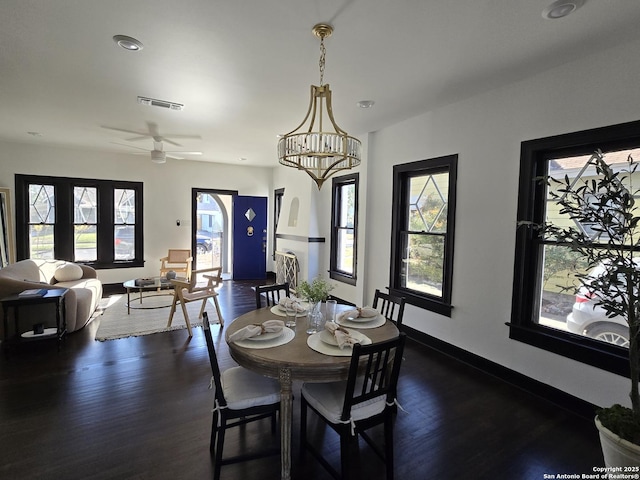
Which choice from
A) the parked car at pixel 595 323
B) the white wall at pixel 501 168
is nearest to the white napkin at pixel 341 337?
the parked car at pixel 595 323

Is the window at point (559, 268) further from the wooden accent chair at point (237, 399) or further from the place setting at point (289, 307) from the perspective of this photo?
the wooden accent chair at point (237, 399)

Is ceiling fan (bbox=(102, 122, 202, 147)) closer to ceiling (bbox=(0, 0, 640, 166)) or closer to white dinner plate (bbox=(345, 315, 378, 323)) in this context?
ceiling (bbox=(0, 0, 640, 166))

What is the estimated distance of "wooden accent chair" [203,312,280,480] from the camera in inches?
74.4

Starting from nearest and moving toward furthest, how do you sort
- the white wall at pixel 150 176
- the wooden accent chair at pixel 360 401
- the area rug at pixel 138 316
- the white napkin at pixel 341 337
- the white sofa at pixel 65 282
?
the wooden accent chair at pixel 360 401 → the white napkin at pixel 341 337 → the white sofa at pixel 65 282 → the area rug at pixel 138 316 → the white wall at pixel 150 176

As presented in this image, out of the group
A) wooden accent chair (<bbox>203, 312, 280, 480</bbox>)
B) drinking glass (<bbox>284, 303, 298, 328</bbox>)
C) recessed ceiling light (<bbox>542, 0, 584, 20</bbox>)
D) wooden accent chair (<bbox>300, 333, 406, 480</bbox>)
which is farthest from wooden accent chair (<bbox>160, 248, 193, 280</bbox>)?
recessed ceiling light (<bbox>542, 0, 584, 20</bbox>)

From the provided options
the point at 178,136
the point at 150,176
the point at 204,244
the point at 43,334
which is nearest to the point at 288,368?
the point at 43,334

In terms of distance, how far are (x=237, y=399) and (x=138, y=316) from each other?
372 cm

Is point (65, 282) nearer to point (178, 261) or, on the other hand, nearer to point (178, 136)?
point (178, 261)

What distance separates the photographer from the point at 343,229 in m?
5.77

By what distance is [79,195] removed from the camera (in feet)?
21.5

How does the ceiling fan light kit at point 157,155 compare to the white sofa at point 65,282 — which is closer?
the white sofa at point 65,282

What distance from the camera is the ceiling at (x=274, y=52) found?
6.74 feet

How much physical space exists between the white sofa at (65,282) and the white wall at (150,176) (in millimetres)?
1470

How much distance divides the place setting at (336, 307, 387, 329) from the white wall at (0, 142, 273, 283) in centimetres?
585
